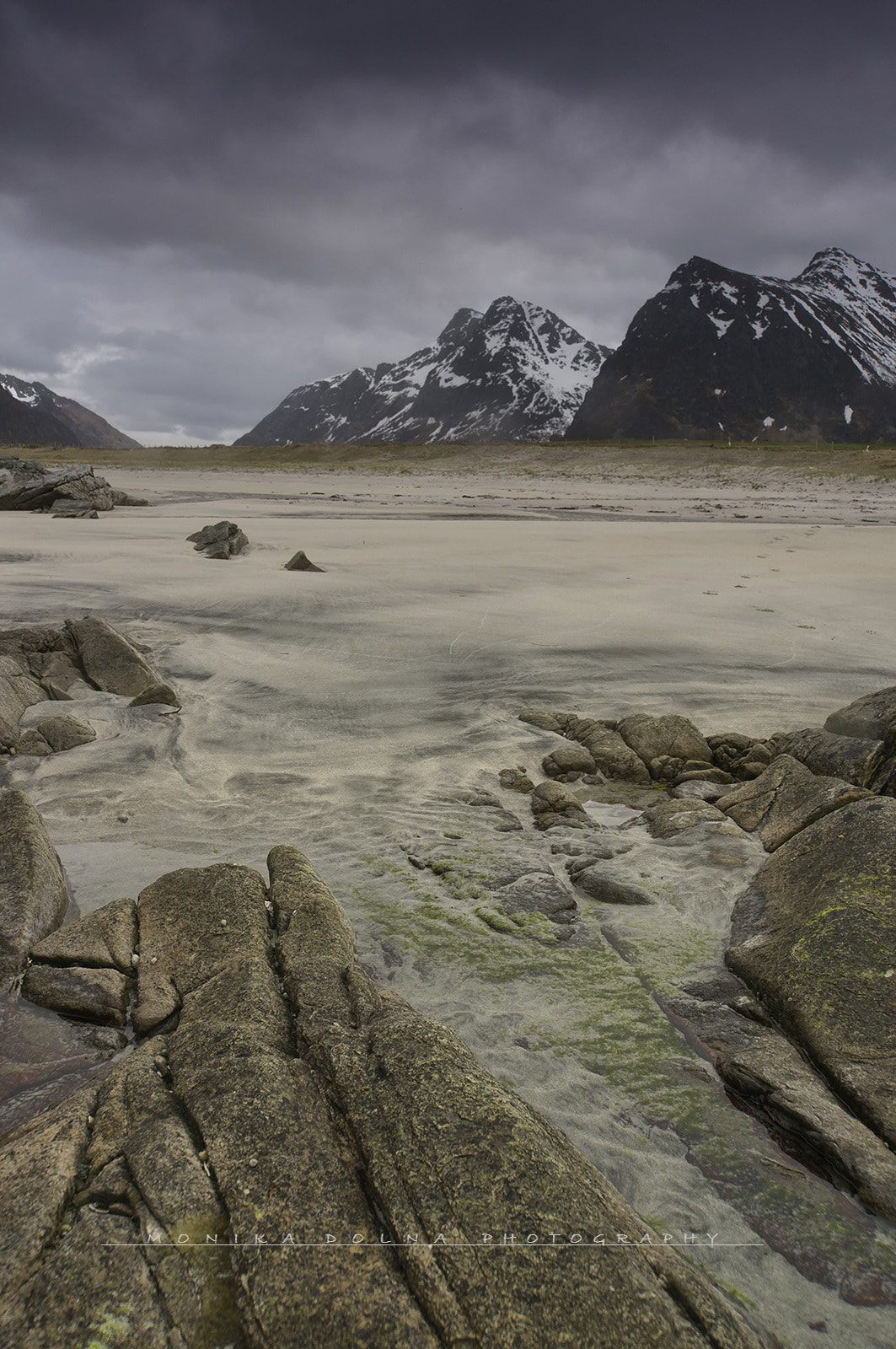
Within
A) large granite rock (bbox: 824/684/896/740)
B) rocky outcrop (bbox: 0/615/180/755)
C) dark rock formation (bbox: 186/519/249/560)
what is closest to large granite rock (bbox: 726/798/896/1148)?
large granite rock (bbox: 824/684/896/740)

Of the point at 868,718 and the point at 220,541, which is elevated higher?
the point at 220,541

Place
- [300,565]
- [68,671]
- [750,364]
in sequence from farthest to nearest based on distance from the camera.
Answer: [750,364] → [300,565] → [68,671]

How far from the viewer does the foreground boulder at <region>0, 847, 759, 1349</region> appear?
1812mm

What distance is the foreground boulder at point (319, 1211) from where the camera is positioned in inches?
71.4

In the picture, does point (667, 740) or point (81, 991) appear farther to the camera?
point (667, 740)

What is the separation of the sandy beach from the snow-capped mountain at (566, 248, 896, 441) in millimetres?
156316

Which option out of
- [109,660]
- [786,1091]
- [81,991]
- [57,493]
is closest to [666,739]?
[786,1091]

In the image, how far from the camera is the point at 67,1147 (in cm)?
229

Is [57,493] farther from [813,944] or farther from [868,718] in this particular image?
[813,944]

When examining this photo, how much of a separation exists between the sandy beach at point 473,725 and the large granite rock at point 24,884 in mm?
388

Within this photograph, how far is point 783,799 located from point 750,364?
7185 inches

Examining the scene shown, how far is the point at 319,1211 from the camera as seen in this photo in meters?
2.06

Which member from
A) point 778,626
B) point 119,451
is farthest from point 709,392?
point 778,626

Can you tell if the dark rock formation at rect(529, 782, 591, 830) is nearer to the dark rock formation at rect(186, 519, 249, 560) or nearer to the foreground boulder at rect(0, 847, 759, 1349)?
the foreground boulder at rect(0, 847, 759, 1349)
